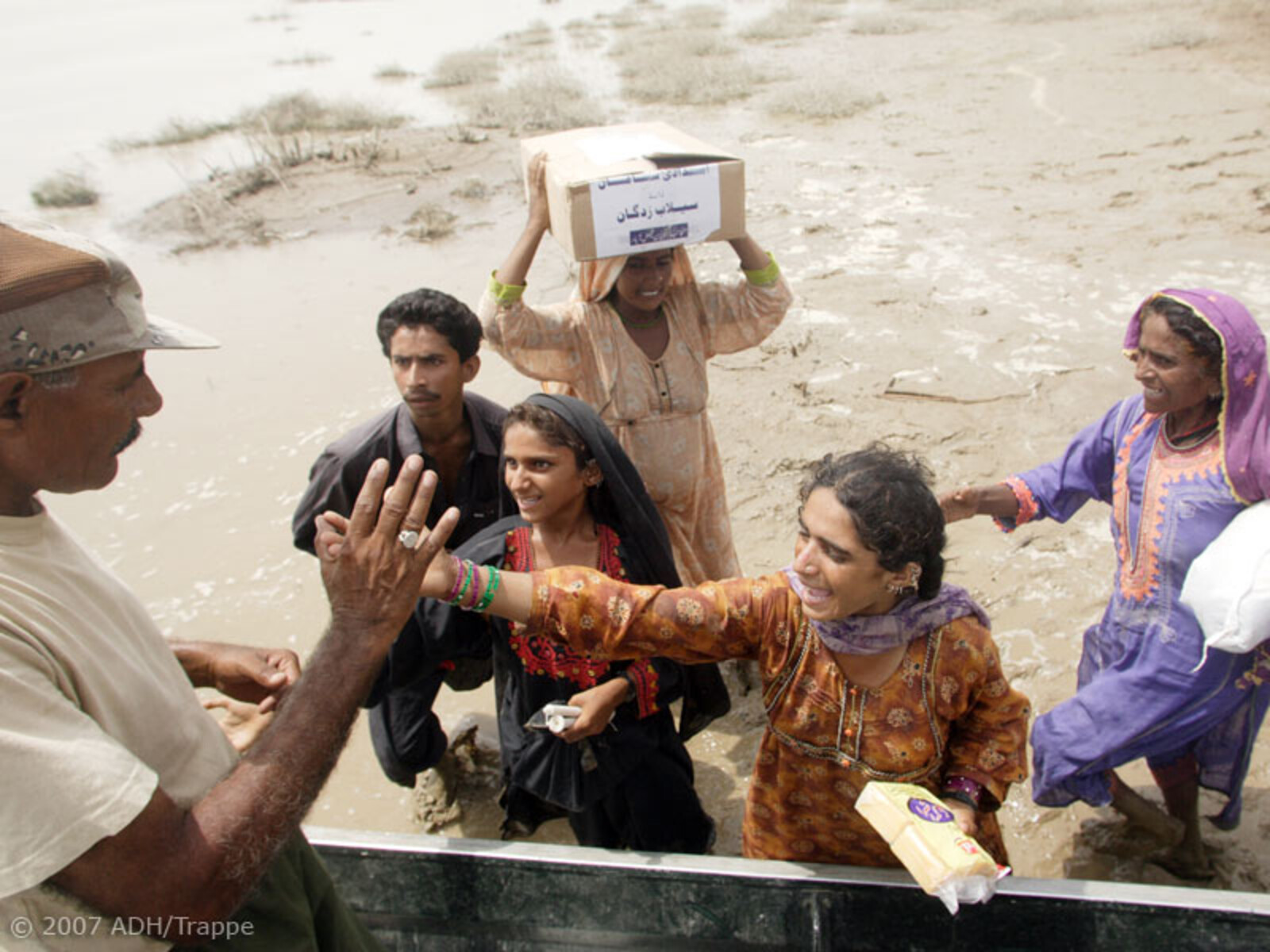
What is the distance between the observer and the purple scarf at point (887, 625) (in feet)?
6.07

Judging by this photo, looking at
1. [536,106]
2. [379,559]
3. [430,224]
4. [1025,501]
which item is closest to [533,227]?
[1025,501]

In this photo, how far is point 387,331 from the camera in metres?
2.88

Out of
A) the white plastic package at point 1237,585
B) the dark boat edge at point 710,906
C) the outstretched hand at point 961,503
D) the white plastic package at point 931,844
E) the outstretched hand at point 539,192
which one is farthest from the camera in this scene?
the outstretched hand at point 539,192

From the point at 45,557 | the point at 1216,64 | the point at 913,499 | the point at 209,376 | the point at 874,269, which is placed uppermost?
the point at 45,557

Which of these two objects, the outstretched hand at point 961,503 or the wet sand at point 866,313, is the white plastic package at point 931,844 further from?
the wet sand at point 866,313

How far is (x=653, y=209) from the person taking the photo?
2754 millimetres

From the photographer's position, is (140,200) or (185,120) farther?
(185,120)

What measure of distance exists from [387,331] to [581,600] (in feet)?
4.64

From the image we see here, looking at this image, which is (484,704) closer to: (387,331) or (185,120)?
(387,331)

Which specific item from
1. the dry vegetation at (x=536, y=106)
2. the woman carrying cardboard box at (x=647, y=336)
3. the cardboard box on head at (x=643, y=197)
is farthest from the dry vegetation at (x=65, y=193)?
the cardboard box on head at (x=643, y=197)

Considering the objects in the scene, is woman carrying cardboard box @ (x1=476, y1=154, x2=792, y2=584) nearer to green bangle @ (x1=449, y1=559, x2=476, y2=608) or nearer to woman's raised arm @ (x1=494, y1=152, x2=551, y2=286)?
woman's raised arm @ (x1=494, y1=152, x2=551, y2=286)

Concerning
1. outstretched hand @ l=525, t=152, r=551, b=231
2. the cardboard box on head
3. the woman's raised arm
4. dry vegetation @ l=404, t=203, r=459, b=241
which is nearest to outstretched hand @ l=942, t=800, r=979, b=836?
the cardboard box on head

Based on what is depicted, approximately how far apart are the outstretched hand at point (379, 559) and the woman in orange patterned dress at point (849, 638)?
35cm

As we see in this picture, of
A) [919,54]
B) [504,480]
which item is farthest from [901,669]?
[919,54]
